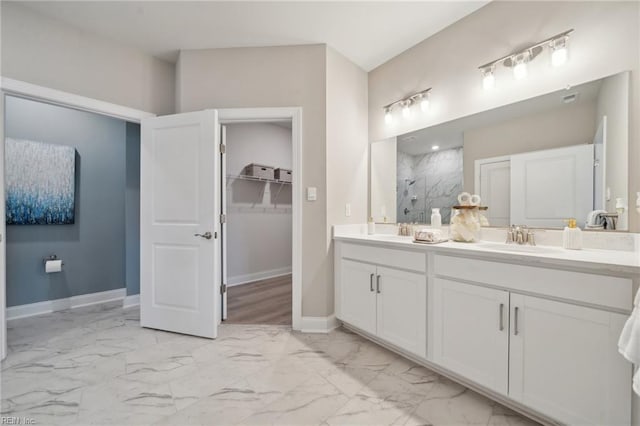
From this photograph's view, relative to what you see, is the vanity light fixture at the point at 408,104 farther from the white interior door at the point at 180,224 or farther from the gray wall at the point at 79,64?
the gray wall at the point at 79,64

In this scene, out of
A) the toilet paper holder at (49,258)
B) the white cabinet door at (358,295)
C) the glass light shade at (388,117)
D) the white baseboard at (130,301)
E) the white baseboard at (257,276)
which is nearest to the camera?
the white cabinet door at (358,295)

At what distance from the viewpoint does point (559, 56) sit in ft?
5.77

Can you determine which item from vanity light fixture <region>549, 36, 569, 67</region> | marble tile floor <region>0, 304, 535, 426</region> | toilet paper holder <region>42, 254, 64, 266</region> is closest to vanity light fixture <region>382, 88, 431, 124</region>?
vanity light fixture <region>549, 36, 569, 67</region>

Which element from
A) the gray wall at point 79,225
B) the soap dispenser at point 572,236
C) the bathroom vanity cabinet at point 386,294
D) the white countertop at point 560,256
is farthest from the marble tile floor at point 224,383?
the soap dispenser at point 572,236

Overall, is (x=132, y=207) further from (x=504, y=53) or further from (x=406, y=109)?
(x=504, y=53)

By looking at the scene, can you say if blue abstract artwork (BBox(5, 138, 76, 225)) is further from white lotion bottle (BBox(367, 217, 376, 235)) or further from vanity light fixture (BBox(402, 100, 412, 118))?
vanity light fixture (BBox(402, 100, 412, 118))

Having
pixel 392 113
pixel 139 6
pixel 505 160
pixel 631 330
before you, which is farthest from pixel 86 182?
pixel 631 330

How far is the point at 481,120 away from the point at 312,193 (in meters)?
1.50

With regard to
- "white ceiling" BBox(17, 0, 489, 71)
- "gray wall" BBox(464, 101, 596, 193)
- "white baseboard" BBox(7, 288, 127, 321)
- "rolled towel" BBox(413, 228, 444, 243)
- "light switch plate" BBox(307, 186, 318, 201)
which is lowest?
"white baseboard" BBox(7, 288, 127, 321)

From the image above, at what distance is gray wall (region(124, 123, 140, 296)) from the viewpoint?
332 centimetres

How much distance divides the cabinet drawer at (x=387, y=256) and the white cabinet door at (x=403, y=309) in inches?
2.1

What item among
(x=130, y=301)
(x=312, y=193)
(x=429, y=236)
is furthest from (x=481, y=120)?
(x=130, y=301)

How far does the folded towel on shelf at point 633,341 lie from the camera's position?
3.32 ft

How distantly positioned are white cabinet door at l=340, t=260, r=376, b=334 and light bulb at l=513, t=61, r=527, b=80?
170 centimetres
